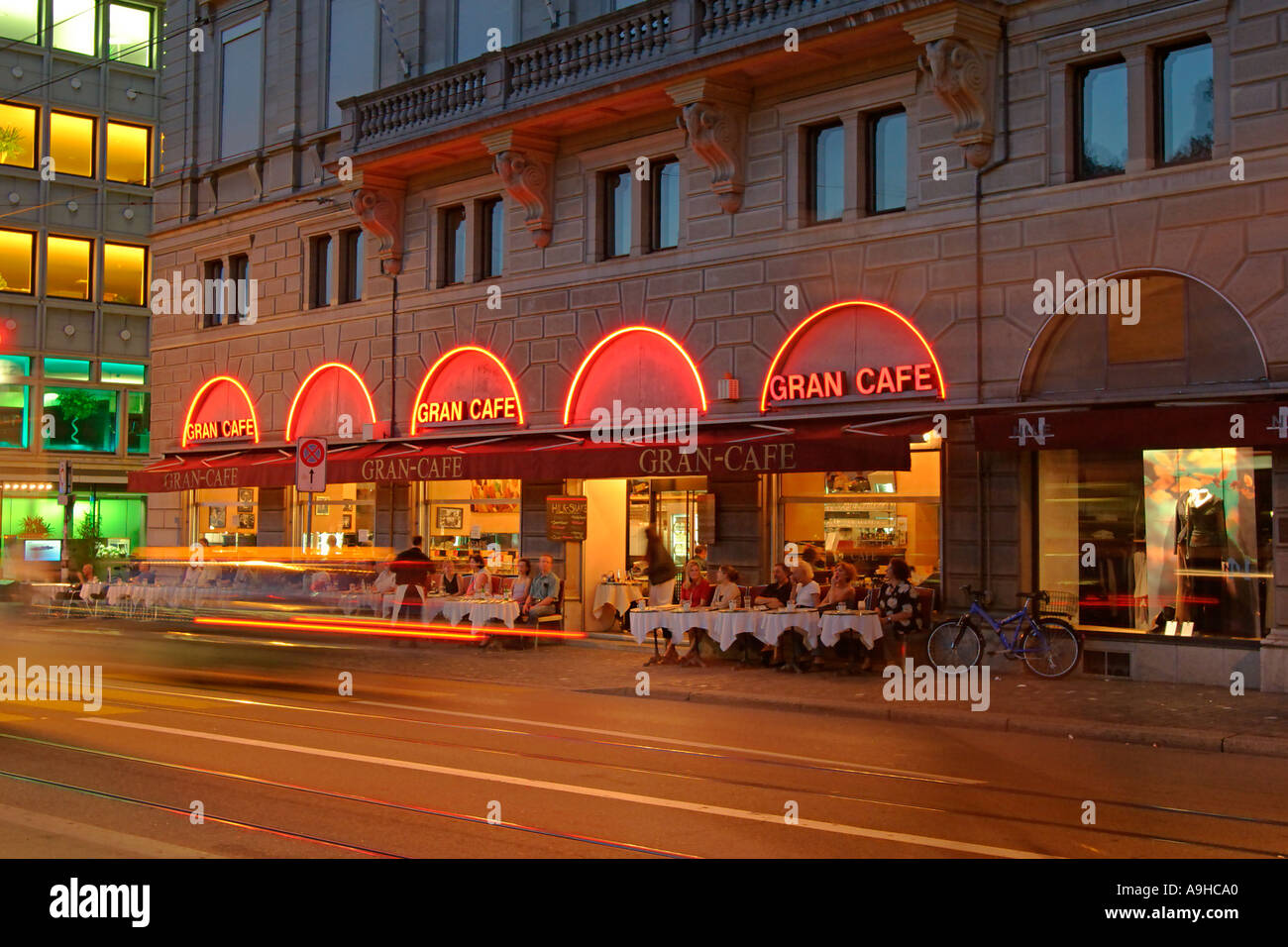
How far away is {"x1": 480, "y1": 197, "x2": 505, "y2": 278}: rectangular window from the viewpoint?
2522 cm

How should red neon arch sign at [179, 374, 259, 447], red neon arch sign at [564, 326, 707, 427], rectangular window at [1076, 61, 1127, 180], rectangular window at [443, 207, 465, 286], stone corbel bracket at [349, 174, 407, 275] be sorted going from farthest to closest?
red neon arch sign at [179, 374, 259, 447] → stone corbel bracket at [349, 174, 407, 275] → rectangular window at [443, 207, 465, 286] → red neon arch sign at [564, 326, 707, 427] → rectangular window at [1076, 61, 1127, 180]

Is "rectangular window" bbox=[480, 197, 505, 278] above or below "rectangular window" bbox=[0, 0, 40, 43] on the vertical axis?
below

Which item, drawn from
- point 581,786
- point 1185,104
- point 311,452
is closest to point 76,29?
point 311,452

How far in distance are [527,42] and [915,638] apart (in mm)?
12266

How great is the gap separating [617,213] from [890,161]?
17.9 ft

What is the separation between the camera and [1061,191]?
57.2ft

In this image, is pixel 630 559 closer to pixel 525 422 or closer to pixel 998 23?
pixel 525 422

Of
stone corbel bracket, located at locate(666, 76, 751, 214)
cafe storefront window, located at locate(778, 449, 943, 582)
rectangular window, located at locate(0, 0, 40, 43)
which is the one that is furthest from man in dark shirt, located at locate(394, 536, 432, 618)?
rectangular window, located at locate(0, 0, 40, 43)

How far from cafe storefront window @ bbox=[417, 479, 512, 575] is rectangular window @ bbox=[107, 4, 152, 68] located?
27.3m

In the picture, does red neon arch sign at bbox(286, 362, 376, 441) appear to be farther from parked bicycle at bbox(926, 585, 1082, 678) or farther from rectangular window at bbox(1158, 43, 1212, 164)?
rectangular window at bbox(1158, 43, 1212, 164)

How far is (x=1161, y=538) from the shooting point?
17.0 m

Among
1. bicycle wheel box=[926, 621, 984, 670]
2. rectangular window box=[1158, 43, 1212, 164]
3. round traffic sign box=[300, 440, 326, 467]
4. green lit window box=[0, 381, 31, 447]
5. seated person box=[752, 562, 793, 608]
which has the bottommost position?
bicycle wheel box=[926, 621, 984, 670]

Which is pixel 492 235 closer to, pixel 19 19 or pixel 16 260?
pixel 16 260

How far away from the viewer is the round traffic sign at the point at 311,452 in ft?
66.7
